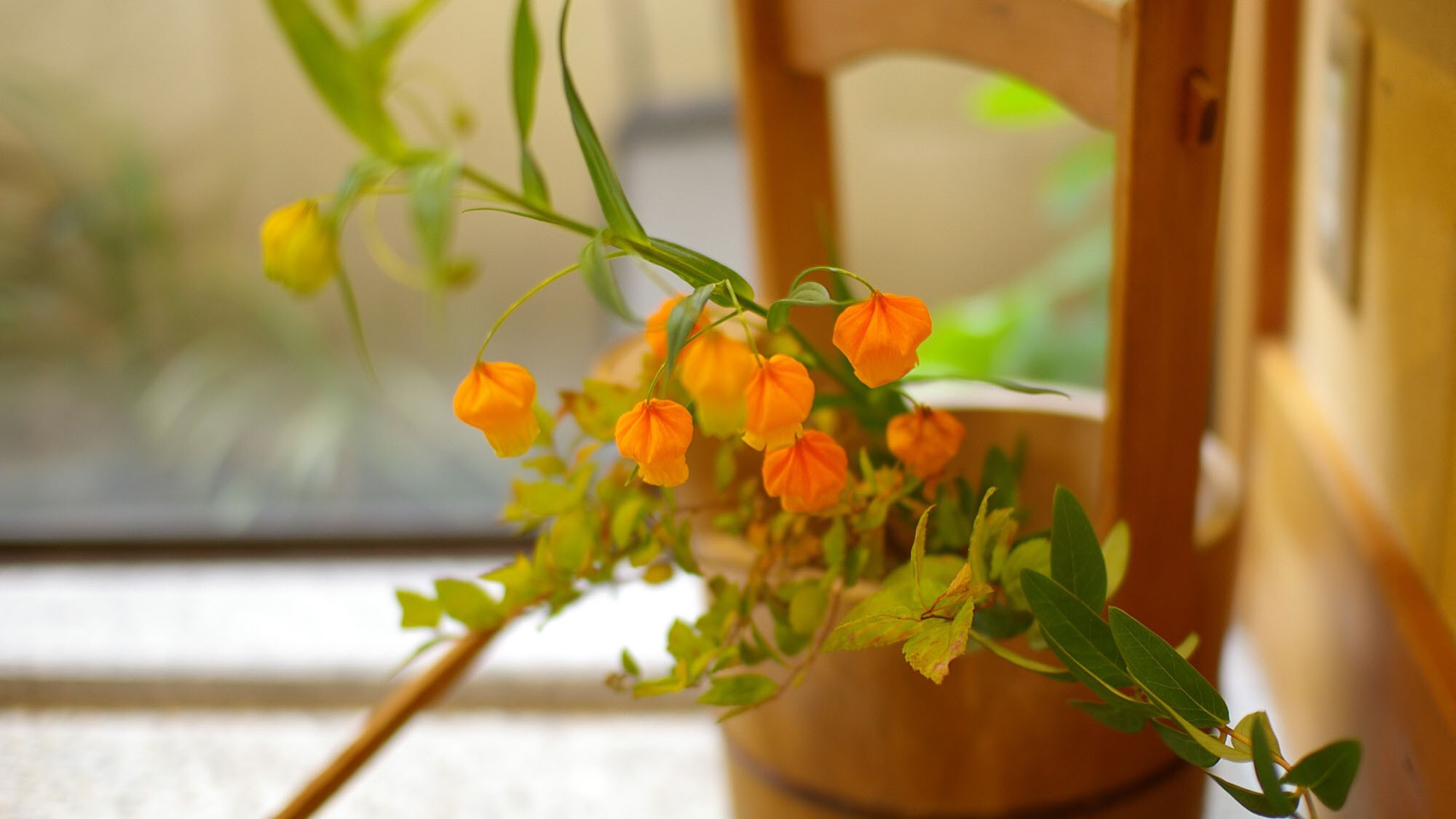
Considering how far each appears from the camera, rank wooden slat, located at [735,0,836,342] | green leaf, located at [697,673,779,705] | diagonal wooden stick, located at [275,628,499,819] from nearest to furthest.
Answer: green leaf, located at [697,673,779,705] → diagonal wooden stick, located at [275,628,499,819] → wooden slat, located at [735,0,836,342]

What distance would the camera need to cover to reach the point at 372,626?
932 millimetres

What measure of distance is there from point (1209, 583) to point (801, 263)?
0.93 feet

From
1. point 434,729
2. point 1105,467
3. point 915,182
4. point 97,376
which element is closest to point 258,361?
point 97,376

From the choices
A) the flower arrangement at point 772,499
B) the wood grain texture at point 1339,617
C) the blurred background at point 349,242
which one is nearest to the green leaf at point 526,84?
the flower arrangement at point 772,499

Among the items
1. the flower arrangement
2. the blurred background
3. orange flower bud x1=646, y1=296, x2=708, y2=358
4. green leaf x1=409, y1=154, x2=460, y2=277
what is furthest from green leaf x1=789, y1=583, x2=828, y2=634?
the blurred background

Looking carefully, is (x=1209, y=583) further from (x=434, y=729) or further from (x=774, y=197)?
(x=434, y=729)

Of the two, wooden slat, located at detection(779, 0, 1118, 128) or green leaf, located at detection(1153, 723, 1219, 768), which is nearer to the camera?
green leaf, located at detection(1153, 723, 1219, 768)

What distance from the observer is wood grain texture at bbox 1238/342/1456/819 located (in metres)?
0.42

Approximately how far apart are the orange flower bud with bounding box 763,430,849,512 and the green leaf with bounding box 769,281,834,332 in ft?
0.11

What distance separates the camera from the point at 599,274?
1.08 feet

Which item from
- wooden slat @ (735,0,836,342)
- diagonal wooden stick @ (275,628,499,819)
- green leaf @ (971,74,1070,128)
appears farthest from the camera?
green leaf @ (971,74,1070,128)

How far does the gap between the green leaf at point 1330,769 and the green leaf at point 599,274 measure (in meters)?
0.23

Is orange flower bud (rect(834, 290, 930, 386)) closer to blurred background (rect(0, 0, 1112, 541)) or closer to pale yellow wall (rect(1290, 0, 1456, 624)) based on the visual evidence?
pale yellow wall (rect(1290, 0, 1456, 624))

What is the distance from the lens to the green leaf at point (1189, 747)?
322mm
